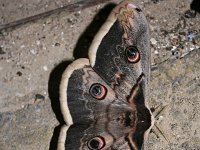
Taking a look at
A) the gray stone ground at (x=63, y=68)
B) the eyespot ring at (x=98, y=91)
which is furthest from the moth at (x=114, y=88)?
the gray stone ground at (x=63, y=68)

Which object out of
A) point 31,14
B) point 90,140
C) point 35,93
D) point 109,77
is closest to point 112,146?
point 90,140

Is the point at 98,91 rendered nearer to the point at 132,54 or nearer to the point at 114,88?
the point at 114,88

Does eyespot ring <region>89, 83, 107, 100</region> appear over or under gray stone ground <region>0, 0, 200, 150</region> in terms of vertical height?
over

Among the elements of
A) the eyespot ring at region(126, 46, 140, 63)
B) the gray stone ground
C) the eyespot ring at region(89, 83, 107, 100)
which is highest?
the eyespot ring at region(126, 46, 140, 63)

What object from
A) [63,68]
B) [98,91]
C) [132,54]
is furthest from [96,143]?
[63,68]

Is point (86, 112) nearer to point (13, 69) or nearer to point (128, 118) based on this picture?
point (128, 118)

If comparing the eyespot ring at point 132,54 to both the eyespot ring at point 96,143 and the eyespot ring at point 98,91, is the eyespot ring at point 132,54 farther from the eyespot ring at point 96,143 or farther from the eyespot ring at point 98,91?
the eyespot ring at point 96,143

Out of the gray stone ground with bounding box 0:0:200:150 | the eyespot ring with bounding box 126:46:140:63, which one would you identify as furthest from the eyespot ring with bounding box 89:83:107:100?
the gray stone ground with bounding box 0:0:200:150

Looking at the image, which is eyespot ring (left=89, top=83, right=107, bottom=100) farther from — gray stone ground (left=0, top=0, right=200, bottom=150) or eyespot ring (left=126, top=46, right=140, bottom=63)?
gray stone ground (left=0, top=0, right=200, bottom=150)
